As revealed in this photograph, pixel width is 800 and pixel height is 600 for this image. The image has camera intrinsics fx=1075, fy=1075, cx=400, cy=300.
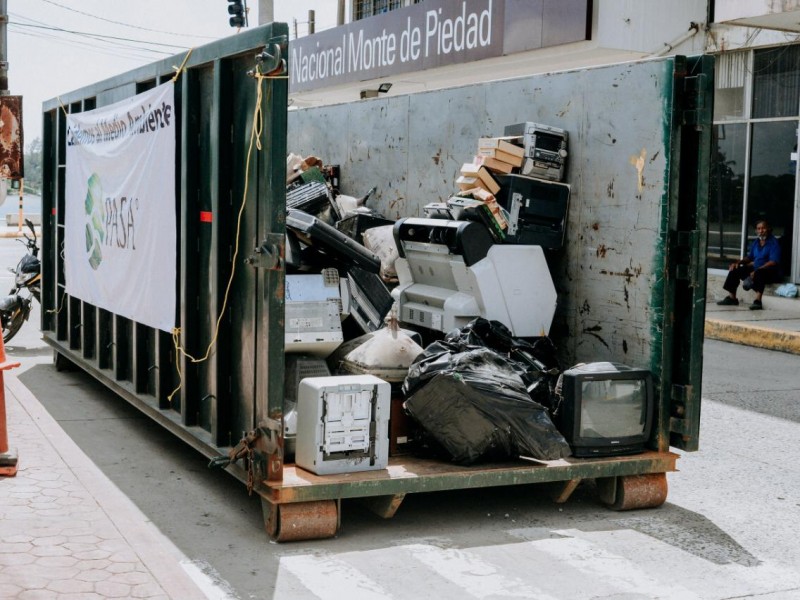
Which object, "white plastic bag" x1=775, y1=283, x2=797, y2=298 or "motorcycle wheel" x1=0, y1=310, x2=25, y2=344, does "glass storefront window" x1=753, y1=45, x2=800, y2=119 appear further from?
"motorcycle wheel" x1=0, y1=310, x2=25, y2=344

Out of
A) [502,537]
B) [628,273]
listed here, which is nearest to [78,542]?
[502,537]

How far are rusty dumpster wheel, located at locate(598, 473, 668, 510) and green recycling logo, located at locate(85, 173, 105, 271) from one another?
4.32 m

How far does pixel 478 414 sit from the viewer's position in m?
5.84

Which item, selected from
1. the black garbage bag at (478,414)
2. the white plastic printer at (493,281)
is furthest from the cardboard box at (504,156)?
the black garbage bag at (478,414)

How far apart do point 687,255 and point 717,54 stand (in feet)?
39.0

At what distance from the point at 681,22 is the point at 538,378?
11.5 m

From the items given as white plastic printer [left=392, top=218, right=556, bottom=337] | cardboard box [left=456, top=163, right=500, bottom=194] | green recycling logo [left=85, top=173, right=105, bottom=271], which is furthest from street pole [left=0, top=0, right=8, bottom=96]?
white plastic printer [left=392, top=218, right=556, bottom=337]

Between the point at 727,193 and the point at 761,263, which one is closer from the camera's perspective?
the point at 761,263

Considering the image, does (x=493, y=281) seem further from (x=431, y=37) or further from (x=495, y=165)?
(x=431, y=37)

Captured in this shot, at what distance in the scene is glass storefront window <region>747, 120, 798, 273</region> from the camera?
1627 cm

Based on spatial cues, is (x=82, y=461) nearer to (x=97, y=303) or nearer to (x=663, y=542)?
(x=97, y=303)

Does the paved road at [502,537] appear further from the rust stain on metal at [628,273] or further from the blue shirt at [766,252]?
the blue shirt at [766,252]

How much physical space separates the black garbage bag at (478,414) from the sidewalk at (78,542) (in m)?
1.56

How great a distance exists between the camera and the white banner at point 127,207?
676 centimetres
